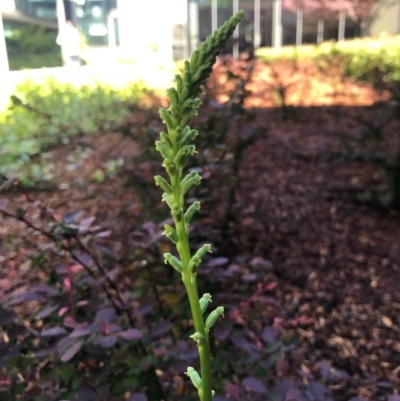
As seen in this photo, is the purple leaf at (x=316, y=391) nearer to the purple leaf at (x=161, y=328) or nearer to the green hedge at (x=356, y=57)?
the purple leaf at (x=161, y=328)

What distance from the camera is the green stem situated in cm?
80

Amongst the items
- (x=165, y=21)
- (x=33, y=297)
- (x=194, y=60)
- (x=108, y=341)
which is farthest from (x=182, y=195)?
(x=165, y=21)

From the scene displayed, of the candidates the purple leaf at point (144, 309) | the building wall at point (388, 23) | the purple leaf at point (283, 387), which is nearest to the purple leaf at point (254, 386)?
the purple leaf at point (283, 387)

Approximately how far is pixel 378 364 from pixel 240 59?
122 inches

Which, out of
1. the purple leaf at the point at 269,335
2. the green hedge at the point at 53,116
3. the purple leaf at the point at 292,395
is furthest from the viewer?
the green hedge at the point at 53,116

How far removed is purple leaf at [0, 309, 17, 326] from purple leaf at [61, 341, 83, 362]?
20 centimetres

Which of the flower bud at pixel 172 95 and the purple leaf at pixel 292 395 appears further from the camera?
the purple leaf at pixel 292 395

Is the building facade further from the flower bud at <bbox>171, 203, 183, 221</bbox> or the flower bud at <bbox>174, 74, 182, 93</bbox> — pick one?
the flower bud at <bbox>171, 203, 183, 221</bbox>

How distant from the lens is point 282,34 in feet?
62.7

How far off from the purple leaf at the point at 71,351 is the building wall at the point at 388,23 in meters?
20.6

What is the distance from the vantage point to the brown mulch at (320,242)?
292 centimetres

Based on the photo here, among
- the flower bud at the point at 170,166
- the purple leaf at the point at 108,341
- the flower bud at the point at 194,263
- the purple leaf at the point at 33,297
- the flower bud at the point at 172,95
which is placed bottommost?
the purple leaf at the point at 108,341

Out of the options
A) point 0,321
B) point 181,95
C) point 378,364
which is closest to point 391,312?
point 378,364

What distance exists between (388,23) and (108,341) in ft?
70.0
